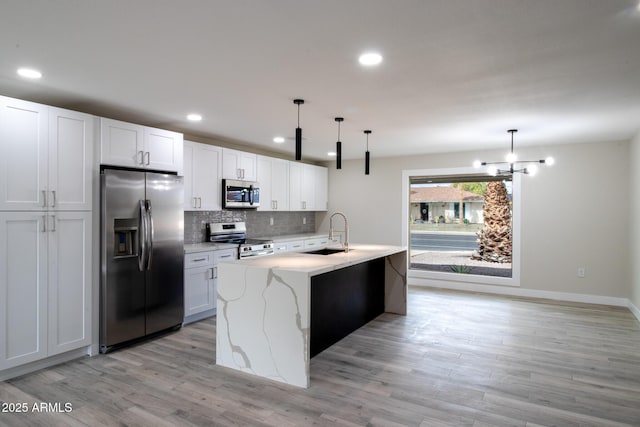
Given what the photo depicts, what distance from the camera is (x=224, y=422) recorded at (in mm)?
2432

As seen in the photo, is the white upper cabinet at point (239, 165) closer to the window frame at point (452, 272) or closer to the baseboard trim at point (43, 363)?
the baseboard trim at point (43, 363)

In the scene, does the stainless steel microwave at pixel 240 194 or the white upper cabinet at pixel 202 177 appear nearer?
the white upper cabinet at pixel 202 177

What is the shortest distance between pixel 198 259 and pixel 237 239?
1212 millimetres

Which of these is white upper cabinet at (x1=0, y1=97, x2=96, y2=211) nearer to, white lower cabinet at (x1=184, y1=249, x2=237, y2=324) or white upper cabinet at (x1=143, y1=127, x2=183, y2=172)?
white upper cabinet at (x1=143, y1=127, x2=183, y2=172)

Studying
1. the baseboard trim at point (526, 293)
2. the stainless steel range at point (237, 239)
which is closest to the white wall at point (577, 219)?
the baseboard trim at point (526, 293)

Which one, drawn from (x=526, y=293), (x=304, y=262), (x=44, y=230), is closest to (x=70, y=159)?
(x=44, y=230)

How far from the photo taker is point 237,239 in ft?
18.9

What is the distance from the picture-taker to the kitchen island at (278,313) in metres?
2.92

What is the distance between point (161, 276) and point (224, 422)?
6.69 ft

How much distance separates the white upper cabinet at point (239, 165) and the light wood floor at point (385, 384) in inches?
85.4

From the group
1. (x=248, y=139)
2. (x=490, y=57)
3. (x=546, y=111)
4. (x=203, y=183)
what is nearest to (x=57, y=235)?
(x=203, y=183)

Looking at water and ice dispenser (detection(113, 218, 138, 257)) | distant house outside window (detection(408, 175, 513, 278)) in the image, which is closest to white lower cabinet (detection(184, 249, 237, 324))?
water and ice dispenser (detection(113, 218, 138, 257))

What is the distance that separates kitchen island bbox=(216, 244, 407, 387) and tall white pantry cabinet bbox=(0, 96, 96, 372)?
1350 mm

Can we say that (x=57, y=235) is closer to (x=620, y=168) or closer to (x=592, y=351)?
(x=592, y=351)
